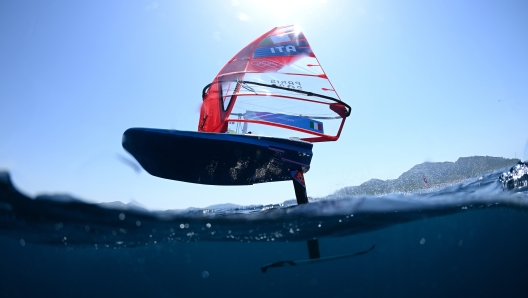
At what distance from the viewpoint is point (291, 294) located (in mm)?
34062

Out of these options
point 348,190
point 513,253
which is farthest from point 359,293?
point 348,190

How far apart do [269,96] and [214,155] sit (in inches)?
99.1

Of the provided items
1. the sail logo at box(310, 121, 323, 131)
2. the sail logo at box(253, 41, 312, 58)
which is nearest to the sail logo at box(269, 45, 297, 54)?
Result: the sail logo at box(253, 41, 312, 58)

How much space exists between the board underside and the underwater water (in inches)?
72.3

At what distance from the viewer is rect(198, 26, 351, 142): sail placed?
751 cm

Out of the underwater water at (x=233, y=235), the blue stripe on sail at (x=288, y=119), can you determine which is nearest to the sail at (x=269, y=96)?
the blue stripe on sail at (x=288, y=119)

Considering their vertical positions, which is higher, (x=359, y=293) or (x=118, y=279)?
(x=118, y=279)

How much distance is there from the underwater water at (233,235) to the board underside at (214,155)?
184cm

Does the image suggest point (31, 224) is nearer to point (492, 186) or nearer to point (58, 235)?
point (58, 235)

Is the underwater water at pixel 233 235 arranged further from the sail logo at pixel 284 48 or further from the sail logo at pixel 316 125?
the sail logo at pixel 284 48

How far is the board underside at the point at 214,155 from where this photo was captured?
5.66m

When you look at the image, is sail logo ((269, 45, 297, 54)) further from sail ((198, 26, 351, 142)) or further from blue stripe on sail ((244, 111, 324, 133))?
blue stripe on sail ((244, 111, 324, 133))

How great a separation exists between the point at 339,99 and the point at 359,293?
36.0 metres

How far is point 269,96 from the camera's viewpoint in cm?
763
